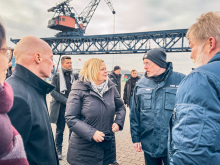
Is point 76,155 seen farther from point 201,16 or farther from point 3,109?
point 201,16

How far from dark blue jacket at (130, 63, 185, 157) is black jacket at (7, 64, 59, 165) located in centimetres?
132

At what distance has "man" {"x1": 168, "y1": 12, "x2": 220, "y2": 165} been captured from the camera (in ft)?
3.68

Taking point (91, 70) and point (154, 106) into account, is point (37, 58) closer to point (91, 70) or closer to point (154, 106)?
point (91, 70)

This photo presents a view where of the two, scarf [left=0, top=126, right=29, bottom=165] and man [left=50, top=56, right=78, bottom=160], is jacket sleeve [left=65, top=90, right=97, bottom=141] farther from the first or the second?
man [left=50, top=56, right=78, bottom=160]

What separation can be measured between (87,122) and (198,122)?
161 cm

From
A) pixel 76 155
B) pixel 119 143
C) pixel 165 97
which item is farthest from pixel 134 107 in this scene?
pixel 119 143

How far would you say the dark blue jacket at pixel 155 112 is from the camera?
235 centimetres

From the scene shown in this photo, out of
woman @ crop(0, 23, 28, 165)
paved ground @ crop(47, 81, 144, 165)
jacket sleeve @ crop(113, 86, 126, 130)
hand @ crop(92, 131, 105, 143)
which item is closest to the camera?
woman @ crop(0, 23, 28, 165)

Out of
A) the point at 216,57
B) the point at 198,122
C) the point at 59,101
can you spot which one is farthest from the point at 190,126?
the point at 59,101

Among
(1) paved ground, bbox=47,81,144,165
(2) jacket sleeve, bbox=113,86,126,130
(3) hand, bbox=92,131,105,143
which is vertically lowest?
(1) paved ground, bbox=47,81,144,165

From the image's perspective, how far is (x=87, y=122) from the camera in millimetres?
2465

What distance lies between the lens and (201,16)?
1.52 meters

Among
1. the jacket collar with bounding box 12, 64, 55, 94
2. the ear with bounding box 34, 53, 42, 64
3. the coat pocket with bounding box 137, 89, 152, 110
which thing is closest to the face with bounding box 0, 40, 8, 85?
the jacket collar with bounding box 12, 64, 55, 94

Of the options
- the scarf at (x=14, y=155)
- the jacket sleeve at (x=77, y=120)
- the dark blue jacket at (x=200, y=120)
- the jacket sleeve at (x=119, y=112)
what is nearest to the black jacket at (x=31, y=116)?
the scarf at (x=14, y=155)
